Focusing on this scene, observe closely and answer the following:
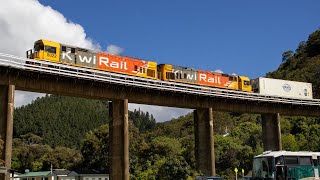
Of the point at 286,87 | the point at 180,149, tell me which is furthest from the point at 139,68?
the point at 180,149

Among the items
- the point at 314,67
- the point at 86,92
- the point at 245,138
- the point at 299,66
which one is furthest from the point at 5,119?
the point at 299,66

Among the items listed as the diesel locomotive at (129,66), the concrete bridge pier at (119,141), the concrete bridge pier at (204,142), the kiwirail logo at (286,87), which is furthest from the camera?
the kiwirail logo at (286,87)

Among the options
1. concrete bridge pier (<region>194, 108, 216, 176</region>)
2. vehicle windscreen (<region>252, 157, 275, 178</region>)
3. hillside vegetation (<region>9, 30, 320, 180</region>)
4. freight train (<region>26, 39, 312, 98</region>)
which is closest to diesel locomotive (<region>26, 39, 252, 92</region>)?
freight train (<region>26, 39, 312, 98</region>)

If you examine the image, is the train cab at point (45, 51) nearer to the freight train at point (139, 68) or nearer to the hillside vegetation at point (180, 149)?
the freight train at point (139, 68)

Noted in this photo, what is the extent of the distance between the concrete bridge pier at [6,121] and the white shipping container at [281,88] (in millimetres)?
40492

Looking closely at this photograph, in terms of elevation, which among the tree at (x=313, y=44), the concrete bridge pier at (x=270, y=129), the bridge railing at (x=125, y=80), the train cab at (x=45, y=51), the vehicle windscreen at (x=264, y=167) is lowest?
the vehicle windscreen at (x=264, y=167)

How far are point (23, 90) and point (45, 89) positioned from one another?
2.49 metres

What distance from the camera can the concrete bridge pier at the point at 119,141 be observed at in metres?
49.0

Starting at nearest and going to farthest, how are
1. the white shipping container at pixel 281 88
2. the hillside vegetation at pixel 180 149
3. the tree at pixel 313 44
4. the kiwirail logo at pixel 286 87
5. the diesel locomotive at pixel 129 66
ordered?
the diesel locomotive at pixel 129 66, the white shipping container at pixel 281 88, the kiwirail logo at pixel 286 87, the hillside vegetation at pixel 180 149, the tree at pixel 313 44

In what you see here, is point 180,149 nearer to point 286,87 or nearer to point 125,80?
point 286,87

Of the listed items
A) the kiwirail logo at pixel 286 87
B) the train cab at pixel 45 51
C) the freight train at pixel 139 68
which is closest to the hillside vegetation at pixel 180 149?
the freight train at pixel 139 68

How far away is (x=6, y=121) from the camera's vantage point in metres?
41.4

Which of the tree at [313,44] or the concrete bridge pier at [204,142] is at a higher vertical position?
the tree at [313,44]

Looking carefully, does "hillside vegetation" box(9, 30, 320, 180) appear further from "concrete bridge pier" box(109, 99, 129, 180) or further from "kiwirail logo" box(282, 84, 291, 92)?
"kiwirail logo" box(282, 84, 291, 92)
